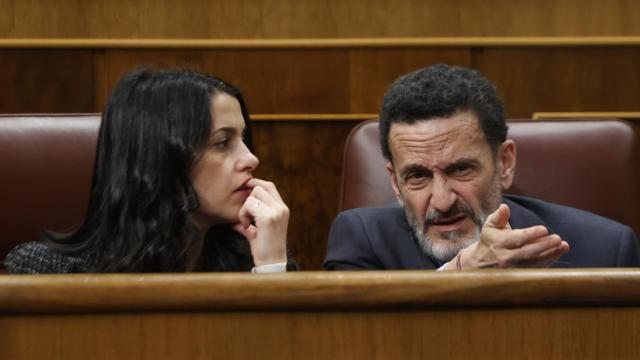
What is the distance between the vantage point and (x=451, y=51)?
1197mm

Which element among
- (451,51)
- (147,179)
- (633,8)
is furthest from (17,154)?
(633,8)

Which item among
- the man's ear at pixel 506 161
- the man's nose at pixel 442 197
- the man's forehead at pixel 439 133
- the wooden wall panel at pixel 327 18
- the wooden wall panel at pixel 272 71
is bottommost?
the man's nose at pixel 442 197

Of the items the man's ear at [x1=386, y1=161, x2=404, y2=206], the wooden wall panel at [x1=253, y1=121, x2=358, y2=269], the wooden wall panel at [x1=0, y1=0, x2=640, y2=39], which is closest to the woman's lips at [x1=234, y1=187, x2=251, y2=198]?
the man's ear at [x1=386, y1=161, x2=404, y2=206]

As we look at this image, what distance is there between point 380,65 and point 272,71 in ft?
0.41

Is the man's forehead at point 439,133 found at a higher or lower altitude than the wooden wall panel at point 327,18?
lower

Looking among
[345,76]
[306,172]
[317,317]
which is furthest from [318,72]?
[317,317]

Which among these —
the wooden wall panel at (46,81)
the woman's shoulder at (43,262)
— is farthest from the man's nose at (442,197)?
the wooden wall panel at (46,81)

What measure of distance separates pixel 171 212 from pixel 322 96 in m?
0.50

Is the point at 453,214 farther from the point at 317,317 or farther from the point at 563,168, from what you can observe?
the point at 317,317

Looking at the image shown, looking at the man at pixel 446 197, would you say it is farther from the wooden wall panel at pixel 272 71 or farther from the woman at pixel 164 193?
the wooden wall panel at pixel 272 71

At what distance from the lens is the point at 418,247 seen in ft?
2.35

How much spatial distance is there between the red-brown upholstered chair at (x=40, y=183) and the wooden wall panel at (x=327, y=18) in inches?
24.5

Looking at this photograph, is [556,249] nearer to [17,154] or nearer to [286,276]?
[286,276]

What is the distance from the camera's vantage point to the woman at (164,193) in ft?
2.25
